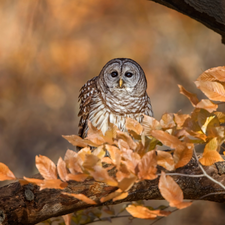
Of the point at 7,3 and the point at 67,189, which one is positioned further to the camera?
the point at 7,3

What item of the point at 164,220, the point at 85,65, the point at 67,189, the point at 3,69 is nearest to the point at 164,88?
the point at 85,65

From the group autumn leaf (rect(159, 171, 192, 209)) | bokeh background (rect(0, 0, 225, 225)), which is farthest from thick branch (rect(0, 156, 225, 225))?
bokeh background (rect(0, 0, 225, 225))

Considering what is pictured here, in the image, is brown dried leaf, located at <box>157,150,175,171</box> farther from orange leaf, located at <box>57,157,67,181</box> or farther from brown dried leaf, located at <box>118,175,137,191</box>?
orange leaf, located at <box>57,157,67,181</box>

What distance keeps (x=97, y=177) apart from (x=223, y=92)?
316mm

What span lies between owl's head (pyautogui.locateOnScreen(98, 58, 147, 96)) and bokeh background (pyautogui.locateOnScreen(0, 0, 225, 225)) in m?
0.59

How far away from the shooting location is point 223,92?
2.07ft

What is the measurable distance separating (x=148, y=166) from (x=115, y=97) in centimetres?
128

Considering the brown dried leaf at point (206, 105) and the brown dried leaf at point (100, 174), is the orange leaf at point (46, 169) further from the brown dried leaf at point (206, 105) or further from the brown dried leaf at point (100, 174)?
the brown dried leaf at point (206, 105)

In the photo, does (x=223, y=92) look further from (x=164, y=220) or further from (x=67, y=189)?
(x=164, y=220)

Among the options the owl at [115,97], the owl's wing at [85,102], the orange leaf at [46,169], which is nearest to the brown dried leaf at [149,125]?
the orange leaf at [46,169]

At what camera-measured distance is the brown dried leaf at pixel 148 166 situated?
57 cm

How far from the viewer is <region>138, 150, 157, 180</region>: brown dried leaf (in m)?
0.57

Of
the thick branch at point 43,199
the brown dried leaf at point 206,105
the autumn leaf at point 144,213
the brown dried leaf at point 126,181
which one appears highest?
the brown dried leaf at point 206,105

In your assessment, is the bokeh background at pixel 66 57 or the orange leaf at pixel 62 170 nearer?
the orange leaf at pixel 62 170
